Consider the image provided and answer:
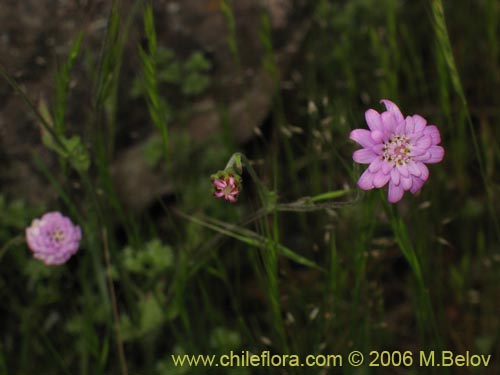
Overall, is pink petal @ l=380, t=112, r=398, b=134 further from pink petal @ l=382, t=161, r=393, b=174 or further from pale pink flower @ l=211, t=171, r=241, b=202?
pale pink flower @ l=211, t=171, r=241, b=202

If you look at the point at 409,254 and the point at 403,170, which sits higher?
the point at 403,170

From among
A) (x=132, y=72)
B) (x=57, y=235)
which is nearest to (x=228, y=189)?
(x=57, y=235)

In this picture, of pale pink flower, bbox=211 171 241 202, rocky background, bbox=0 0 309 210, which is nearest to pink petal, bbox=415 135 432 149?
pale pink flower, bbox=211 171 241 202

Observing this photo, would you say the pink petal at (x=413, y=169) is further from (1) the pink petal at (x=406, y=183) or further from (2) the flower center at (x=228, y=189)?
(2) the flower center at (x=228, y=189)

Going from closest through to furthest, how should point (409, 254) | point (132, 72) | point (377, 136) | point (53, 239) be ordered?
point (377, 136) < point (409, 254) < point (53, 239) < point (132, 72)

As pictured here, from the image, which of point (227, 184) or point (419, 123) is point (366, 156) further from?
point (227, 184)

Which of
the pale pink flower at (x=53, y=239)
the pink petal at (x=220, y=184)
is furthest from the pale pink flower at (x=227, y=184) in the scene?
the pale pink flower at (x=53, y=239)

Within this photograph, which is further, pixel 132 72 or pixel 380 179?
pixel 132 72
